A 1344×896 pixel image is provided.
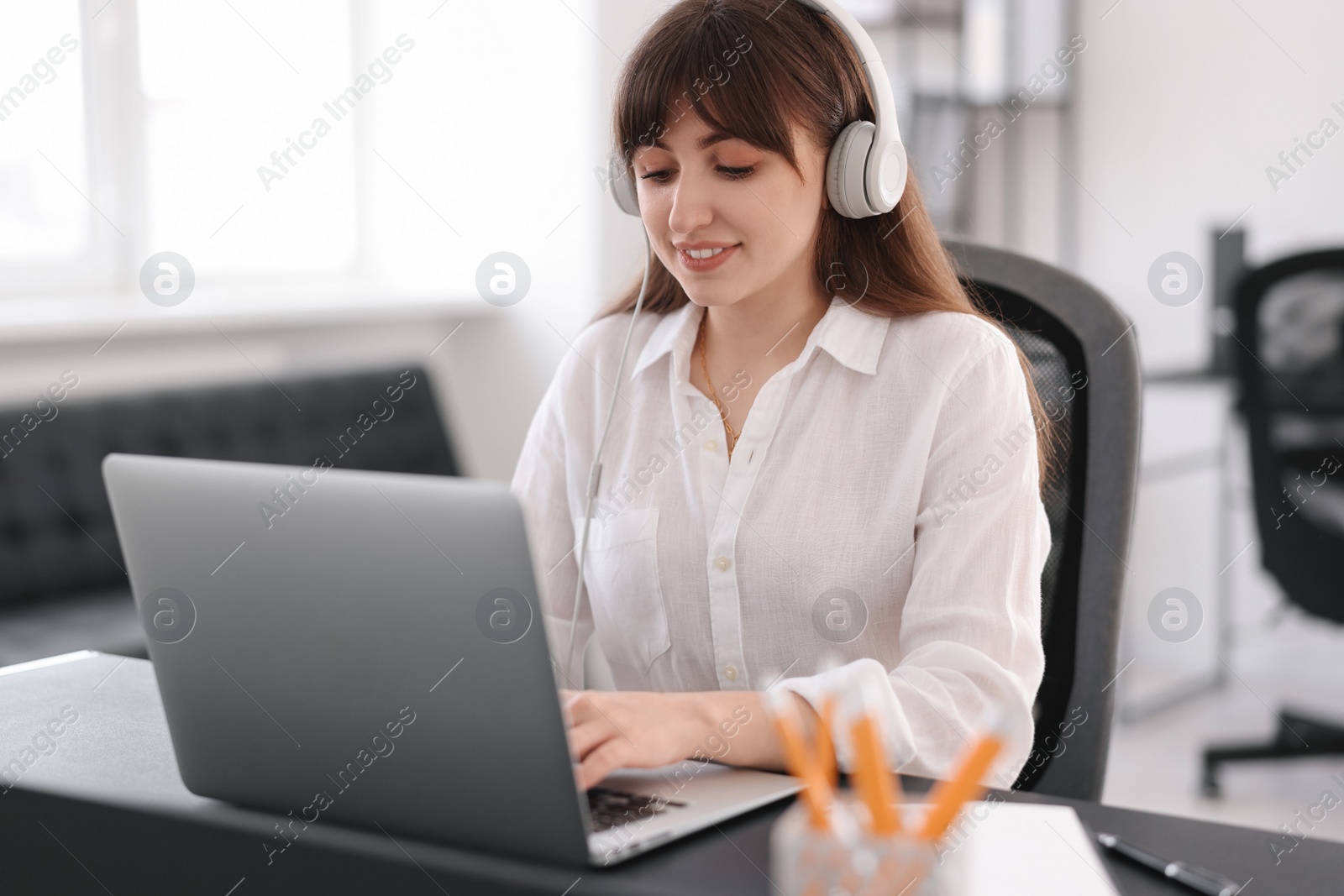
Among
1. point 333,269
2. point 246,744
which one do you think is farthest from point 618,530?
point 333,269

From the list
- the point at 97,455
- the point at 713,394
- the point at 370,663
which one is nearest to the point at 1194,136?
the point at 713,394

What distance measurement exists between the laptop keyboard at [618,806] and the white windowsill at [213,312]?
211 centimetres

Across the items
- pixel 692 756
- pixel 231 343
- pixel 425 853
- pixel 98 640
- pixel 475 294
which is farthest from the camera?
pixel 475 294

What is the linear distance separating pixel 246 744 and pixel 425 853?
0.14m

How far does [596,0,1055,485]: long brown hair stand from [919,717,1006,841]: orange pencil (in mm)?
696

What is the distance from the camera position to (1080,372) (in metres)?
1.13

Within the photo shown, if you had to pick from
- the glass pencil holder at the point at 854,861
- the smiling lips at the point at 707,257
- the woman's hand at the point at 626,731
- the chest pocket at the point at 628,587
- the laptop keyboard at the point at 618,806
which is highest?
the smiling lips at the point at 707,257

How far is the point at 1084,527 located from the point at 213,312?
2.20m

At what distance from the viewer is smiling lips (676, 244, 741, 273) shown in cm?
115

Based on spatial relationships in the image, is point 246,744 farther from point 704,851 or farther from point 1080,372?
point 1080,372

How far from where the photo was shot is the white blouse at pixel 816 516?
3.32 ft

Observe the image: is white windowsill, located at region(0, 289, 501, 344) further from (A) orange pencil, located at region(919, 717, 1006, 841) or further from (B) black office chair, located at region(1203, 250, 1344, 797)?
(A) orange pencil, located at region(919, 717, 1006, 841)

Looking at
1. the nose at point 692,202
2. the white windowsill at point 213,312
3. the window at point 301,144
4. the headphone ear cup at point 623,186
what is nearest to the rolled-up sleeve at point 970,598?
the nose at point 692,202

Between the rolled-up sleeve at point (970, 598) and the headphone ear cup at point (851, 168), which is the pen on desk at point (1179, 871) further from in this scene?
the headphone ear cup at point (851, 168)
